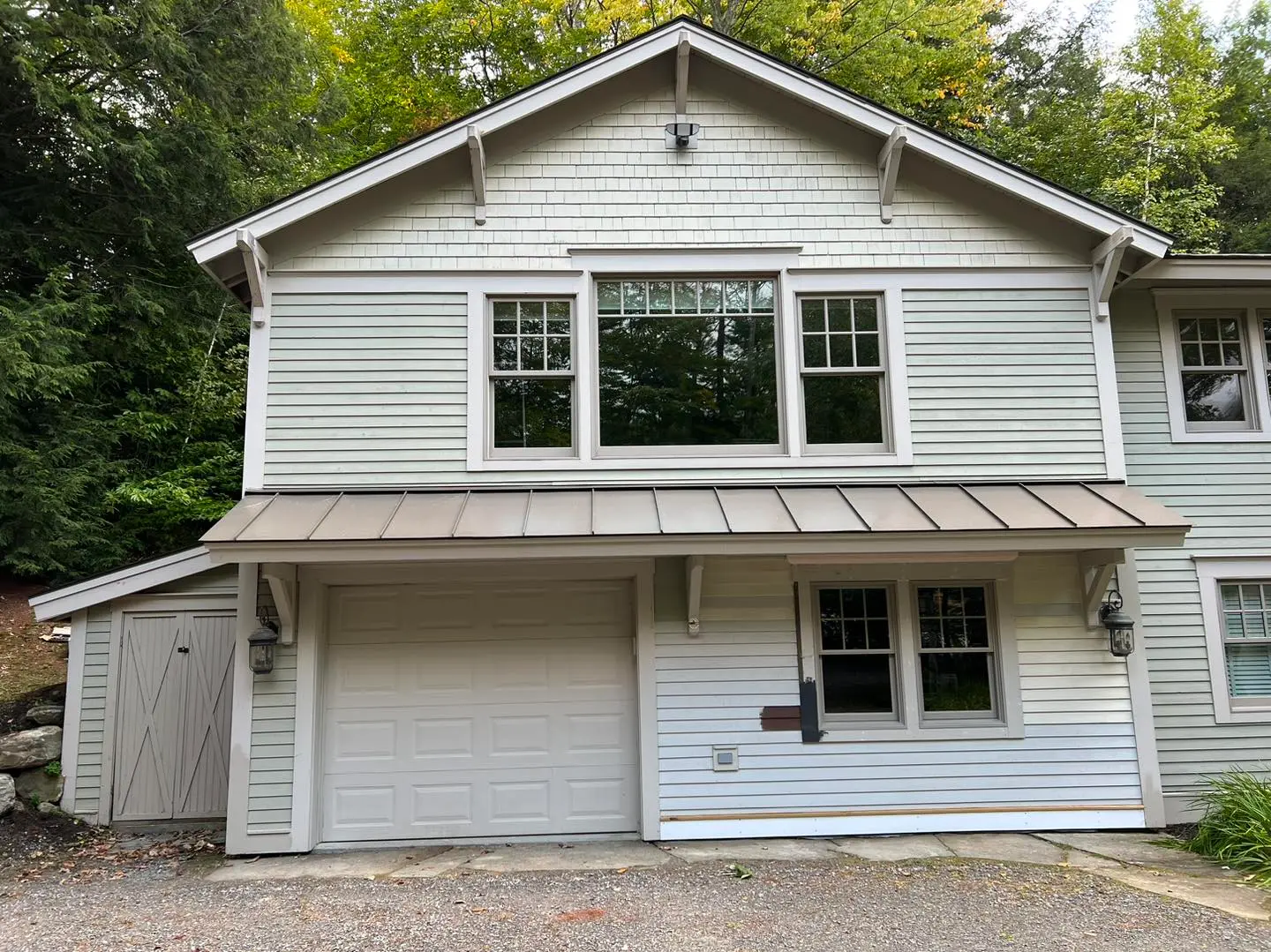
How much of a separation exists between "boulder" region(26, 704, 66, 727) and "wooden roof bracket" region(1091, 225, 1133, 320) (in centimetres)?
971

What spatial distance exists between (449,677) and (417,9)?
16.2 metres

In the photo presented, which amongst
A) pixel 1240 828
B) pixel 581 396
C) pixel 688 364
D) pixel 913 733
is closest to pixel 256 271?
pixel 581 396

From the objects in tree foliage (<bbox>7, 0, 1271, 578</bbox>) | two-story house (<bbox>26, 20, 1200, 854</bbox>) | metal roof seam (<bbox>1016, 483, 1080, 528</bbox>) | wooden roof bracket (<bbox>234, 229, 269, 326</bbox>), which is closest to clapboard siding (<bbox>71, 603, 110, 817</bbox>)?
two-story house (<bbox>26, 20, 1200, 854</bbox>)

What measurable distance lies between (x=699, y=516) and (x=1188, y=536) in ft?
15.4

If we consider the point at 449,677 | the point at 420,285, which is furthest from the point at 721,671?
the point at 420,285

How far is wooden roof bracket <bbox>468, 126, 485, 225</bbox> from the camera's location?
6168 millimetres

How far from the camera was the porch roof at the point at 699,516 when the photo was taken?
5.28m

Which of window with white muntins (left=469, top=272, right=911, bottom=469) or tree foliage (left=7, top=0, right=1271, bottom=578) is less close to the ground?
tree foliage (left=7, top=0, right=1271, bottom=578)

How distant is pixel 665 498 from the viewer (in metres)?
5.95

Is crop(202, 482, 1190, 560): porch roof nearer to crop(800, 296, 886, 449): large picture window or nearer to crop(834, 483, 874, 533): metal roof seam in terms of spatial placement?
crop(834, 483, 874, 533): metal roof seam

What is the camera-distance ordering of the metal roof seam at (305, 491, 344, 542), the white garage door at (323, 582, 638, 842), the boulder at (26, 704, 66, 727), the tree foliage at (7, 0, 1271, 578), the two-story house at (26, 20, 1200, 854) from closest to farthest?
the metal roof seam at (305, 491, 344, 542), the two-story house at (26, 20, 1200, 854), the white garage door at (323, 582, 638, 842), the boulder at (26, 704, 66, 727), the tree foliage at (7, 0, 1271, 578)

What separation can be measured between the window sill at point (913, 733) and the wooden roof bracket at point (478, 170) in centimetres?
513

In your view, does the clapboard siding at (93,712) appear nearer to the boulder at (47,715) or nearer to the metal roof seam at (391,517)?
the boulder at (47,715)

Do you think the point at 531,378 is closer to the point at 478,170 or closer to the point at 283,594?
the point at 478,170
